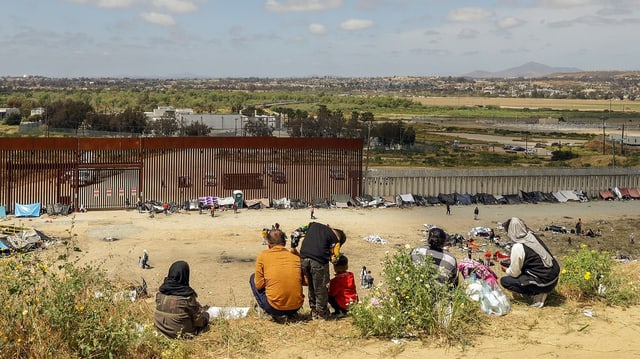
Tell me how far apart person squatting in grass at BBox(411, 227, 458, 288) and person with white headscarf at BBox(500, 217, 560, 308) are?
2.97 feet

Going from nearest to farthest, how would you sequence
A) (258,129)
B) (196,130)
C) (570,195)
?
(570,195) → (196,130) → (258,129)

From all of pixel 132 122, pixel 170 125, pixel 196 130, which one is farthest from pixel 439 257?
pixel 132 122

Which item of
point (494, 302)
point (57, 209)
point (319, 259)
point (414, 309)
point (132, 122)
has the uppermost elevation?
point (132, 122)

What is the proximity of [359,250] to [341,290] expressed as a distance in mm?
16194

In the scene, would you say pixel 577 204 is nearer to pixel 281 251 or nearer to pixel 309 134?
pixel 281 251

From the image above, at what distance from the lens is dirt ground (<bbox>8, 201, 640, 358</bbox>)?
7.04m

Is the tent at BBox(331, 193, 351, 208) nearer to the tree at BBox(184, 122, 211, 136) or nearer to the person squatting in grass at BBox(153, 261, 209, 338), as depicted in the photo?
the person squatting in grass at BBox(153, 261, 209, 338)

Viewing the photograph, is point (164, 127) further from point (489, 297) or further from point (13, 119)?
point (489, 297)

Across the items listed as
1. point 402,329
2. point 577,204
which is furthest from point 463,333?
point 577,204

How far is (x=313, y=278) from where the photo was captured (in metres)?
8.10

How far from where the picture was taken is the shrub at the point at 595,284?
8562 mm

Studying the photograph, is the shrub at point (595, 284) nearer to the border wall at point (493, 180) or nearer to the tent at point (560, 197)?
the border wall at point (493, 180)

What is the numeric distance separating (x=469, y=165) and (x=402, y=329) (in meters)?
50.3

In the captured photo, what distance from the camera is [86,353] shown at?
5.84 meters
